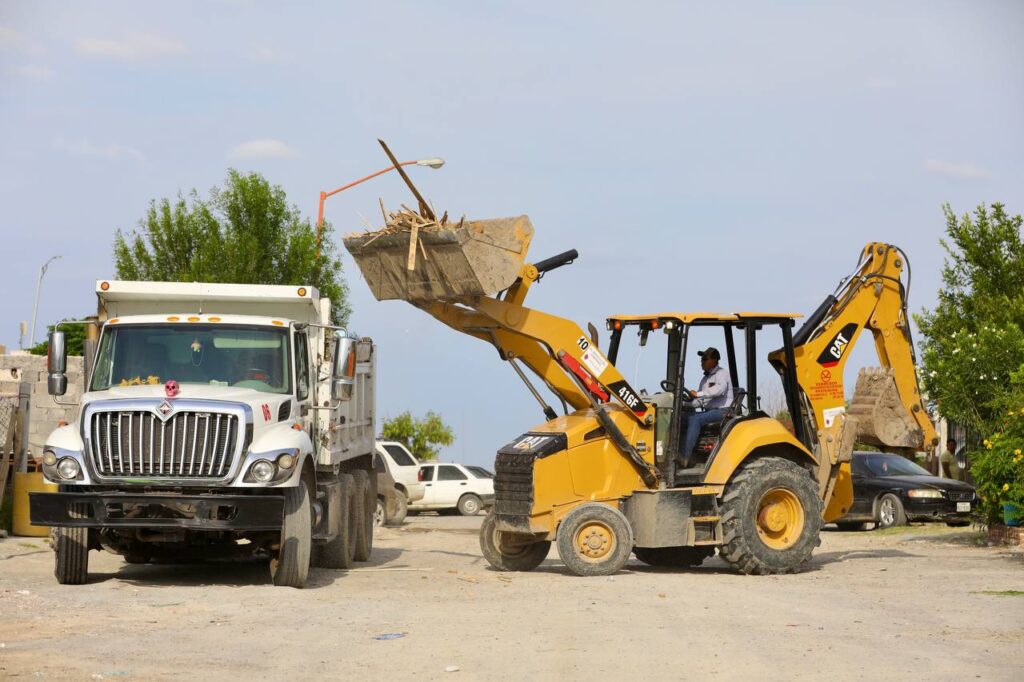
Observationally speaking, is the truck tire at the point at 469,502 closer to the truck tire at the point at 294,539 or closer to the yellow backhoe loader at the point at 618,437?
the yellow backhoe loader at the point at 618,437

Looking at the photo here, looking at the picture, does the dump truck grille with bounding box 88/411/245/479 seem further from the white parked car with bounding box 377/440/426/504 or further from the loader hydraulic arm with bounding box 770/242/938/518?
the white parked car with bounding box 377/440/426/504

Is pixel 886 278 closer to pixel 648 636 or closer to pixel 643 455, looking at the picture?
pixel 643 455

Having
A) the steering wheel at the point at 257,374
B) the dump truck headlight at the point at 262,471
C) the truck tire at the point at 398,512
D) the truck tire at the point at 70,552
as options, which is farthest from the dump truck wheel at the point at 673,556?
the truck tire at the point at 398,512

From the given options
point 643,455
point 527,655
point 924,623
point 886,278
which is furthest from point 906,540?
point 527,655

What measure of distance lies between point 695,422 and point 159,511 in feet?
20.2

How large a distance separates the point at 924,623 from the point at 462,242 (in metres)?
6.37

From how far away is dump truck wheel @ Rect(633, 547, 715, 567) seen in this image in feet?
57.1

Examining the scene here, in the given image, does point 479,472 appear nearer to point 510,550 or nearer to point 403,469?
point 403,469

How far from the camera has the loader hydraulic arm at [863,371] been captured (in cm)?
1717

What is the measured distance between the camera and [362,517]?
61.6 ft

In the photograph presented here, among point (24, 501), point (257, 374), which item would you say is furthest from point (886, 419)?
point (24, 501)

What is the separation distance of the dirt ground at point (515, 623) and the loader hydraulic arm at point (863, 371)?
1.56 m

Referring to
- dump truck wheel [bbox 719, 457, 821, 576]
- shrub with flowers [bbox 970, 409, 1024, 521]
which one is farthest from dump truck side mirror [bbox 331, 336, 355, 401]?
shrub with flowers [bbox 970, 409, 1024, 521]

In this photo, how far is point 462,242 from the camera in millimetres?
15398
